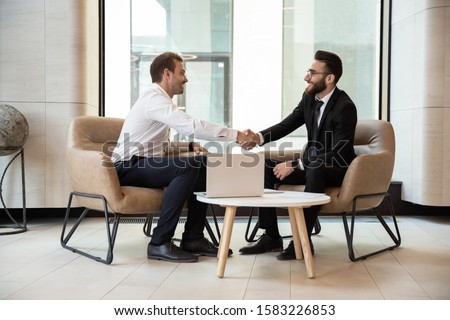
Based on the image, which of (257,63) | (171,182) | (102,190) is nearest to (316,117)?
(171,182)

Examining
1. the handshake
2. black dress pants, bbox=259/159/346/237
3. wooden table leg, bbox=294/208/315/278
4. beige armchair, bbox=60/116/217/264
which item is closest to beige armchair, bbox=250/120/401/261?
black dress pants, bbox=259/159/346/237

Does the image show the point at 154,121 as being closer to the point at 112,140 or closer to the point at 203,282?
the point at 112,140

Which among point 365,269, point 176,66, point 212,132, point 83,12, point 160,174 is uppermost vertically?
point 83,12

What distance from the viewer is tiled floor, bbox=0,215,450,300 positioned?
2.48 meters

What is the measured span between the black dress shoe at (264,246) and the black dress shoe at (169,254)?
1.26 ft

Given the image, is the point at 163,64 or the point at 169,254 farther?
the point at 163,64

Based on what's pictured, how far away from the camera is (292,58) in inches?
205

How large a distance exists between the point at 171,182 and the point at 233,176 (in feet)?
1.49

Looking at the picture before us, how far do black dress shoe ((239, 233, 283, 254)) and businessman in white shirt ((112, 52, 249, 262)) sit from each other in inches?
8.8

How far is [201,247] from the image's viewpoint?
10.9 ft

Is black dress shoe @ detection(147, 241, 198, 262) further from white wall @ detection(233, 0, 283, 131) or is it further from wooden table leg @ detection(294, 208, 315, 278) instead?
white wall @ detection(233, 0, 283, 131)

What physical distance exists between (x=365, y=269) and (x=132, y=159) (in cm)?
152

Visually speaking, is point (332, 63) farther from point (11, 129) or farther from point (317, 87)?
point (11, 129)
